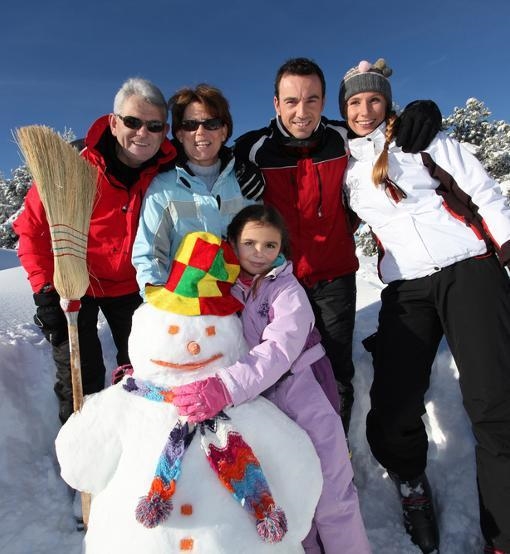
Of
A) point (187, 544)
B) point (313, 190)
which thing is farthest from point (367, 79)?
point (187, 544)

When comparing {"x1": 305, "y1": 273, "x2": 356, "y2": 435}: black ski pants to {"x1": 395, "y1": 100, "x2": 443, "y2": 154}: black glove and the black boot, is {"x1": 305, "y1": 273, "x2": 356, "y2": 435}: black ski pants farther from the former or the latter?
{"x1": 395, "y1": 100, "x2": 443, "y2": 154}: black glove

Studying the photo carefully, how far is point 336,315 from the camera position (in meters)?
2.80

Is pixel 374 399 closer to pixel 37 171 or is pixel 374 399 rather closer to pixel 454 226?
pixel 454 226

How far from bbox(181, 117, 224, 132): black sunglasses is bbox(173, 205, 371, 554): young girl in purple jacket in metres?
0.50

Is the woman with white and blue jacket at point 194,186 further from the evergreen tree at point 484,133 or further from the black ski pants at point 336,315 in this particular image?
the evergreen tree at point 484,133

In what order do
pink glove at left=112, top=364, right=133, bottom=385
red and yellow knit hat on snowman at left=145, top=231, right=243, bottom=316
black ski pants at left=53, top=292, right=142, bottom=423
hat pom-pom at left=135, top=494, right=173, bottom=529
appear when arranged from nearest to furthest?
hat pom-pom at left=135, top=494, right=173, bottom=529
red and yellow knit hat on snowman at left=145, top=231, right=243, bottom=316
pink glove at left=112, top=364, right=133, bottom=385
black ski pants at left=53, top=292, right=142, bottom=423

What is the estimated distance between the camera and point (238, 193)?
2465 mm

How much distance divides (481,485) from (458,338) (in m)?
0.78

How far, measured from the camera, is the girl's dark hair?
2.26 metres

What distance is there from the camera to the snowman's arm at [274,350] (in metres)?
1.81

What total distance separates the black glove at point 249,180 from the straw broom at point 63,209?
873 millimetres

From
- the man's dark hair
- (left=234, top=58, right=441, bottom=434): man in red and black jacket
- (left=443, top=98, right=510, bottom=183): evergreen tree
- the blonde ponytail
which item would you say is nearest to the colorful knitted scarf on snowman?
(left=234, top=58, right=441, bottom=434): man in red and black jacket

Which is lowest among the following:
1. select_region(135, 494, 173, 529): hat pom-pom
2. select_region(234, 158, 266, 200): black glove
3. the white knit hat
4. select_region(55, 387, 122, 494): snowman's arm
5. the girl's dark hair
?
select_region(135, 494, 173, 529): hat pom-pom

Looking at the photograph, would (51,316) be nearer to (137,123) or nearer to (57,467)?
(57,467)
